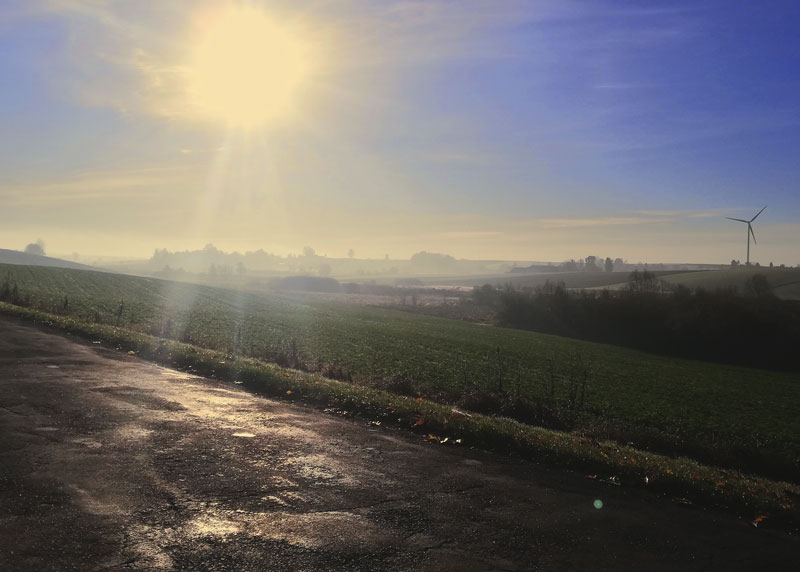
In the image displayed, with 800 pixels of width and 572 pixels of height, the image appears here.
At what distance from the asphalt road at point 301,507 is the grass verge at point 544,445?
0.56 metres

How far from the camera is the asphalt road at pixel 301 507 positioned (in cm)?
575

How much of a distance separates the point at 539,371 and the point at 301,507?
29706 mm

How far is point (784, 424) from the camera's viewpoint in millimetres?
23766

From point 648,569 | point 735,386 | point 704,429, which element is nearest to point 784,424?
point 704,429

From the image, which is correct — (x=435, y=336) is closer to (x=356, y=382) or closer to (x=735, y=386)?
(x=735, y=386)

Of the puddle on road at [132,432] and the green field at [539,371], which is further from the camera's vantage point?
the green field at [539,371]

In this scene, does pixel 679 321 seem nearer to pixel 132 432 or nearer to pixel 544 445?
pixel 544 445

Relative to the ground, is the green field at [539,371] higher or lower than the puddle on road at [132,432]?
lower

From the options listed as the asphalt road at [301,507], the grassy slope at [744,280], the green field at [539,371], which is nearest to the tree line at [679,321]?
the green field at [539,371]

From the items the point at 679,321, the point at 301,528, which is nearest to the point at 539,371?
the point at 301,528

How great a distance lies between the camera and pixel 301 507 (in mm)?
6945

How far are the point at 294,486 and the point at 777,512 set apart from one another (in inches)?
293

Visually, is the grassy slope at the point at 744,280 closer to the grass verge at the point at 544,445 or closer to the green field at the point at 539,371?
the green field at the point at 539,371

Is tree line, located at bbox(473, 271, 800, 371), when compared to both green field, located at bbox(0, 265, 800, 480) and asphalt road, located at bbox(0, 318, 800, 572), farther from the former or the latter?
asphalt road, located at bbox(0, 318, 800, 572)
